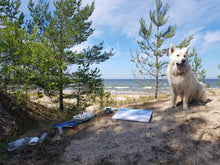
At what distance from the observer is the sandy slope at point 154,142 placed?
1.82m

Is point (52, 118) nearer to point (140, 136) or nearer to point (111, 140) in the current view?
point (111, 140)

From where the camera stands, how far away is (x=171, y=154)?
187 cm

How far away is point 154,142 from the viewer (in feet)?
7.36

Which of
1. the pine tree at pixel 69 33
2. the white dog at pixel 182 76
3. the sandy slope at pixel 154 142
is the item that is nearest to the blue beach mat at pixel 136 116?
the sandy slope at pixel 154 142

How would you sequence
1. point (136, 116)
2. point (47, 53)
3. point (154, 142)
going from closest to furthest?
point (154, 142)
point (136, 116)
point (47, 53)

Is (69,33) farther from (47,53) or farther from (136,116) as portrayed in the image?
(136,116)

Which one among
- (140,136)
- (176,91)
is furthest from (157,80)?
(140,136)

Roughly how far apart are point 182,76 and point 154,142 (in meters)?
2.15

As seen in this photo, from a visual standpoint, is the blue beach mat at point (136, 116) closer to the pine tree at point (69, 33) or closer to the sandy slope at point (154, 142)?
the sandy slope at point (154, 142)

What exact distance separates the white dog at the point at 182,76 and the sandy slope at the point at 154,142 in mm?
715

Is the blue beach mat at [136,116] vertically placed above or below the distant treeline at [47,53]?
below

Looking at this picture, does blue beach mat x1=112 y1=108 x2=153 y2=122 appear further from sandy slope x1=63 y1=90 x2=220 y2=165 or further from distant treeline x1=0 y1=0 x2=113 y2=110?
distant treeline x1=0 y1=0 x2=113 y2=110

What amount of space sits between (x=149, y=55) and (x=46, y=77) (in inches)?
273

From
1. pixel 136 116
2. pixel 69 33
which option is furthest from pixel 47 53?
pixel 136 116
